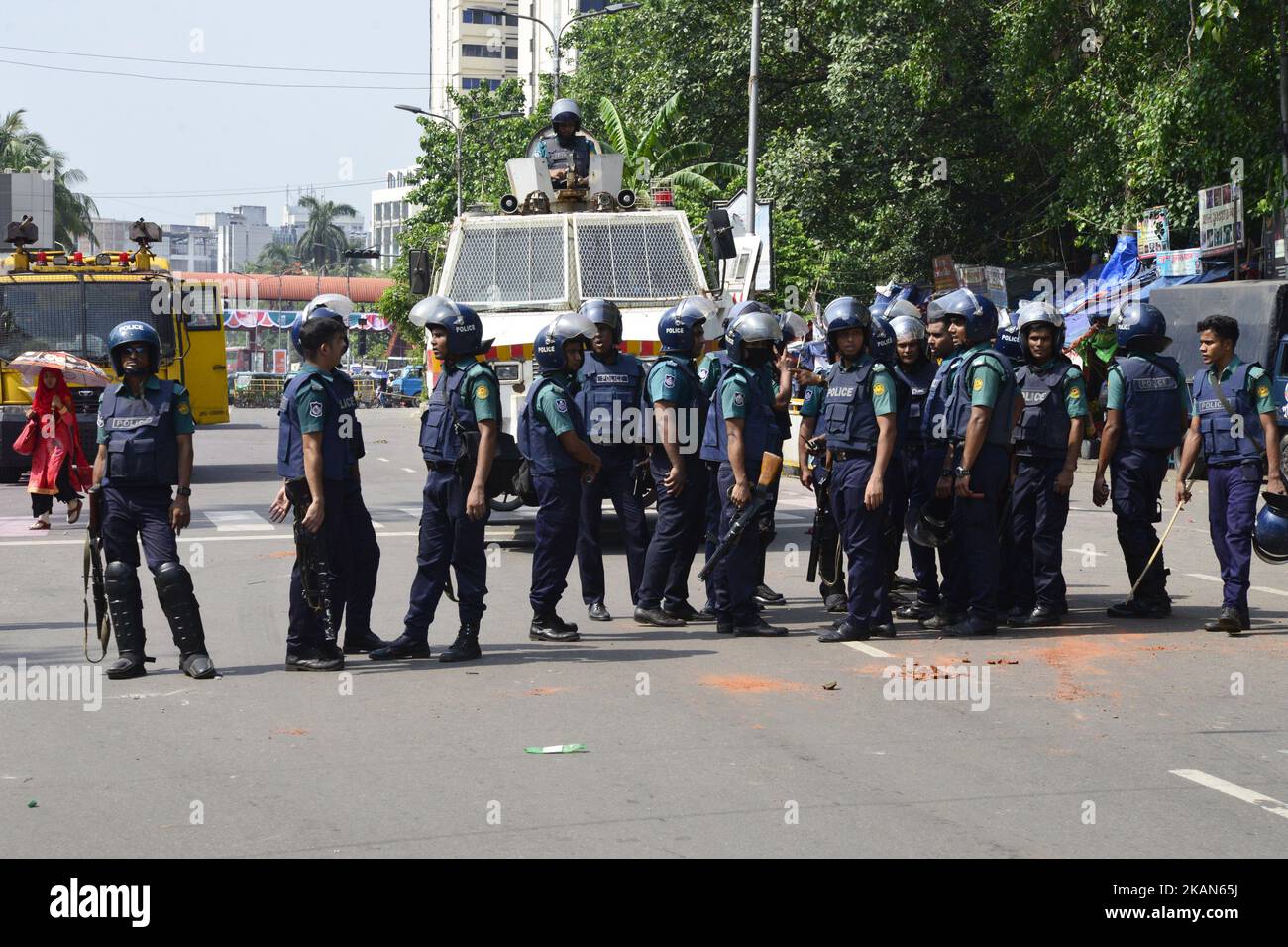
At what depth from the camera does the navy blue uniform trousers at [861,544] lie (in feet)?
31.0

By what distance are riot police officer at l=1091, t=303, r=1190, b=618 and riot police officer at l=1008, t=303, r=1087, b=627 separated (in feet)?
0.92

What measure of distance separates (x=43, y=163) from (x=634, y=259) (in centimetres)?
5292

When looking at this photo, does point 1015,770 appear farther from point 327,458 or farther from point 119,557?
point 119,557

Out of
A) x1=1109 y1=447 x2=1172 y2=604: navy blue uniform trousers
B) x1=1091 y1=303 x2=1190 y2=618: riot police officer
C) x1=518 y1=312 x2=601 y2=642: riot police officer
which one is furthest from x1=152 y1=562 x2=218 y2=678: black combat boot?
x1=1109 y1=447 x2=1172 y2=604: navy blue uniform trousers

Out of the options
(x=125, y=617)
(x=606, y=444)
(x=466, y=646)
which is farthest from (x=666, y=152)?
(x=125, y=617)

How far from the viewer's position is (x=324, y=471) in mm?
8461

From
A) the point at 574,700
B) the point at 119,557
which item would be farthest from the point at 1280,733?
the point at 119,557

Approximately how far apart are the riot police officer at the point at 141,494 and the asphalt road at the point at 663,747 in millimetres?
280

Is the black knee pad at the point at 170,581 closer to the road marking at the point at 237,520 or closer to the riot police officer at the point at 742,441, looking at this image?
the riot police officer at the point at 742,441

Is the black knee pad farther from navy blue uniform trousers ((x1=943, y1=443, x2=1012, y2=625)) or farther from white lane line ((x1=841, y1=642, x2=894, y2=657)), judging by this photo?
navy blue uniform trousers ((x1=943, y1=443, x2=1012, y2=625))

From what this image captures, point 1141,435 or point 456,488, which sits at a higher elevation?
point 1141,435

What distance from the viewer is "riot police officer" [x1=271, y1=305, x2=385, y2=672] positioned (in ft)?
27.4

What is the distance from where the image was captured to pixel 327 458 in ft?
27.9

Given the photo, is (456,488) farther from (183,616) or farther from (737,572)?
(737,572)
